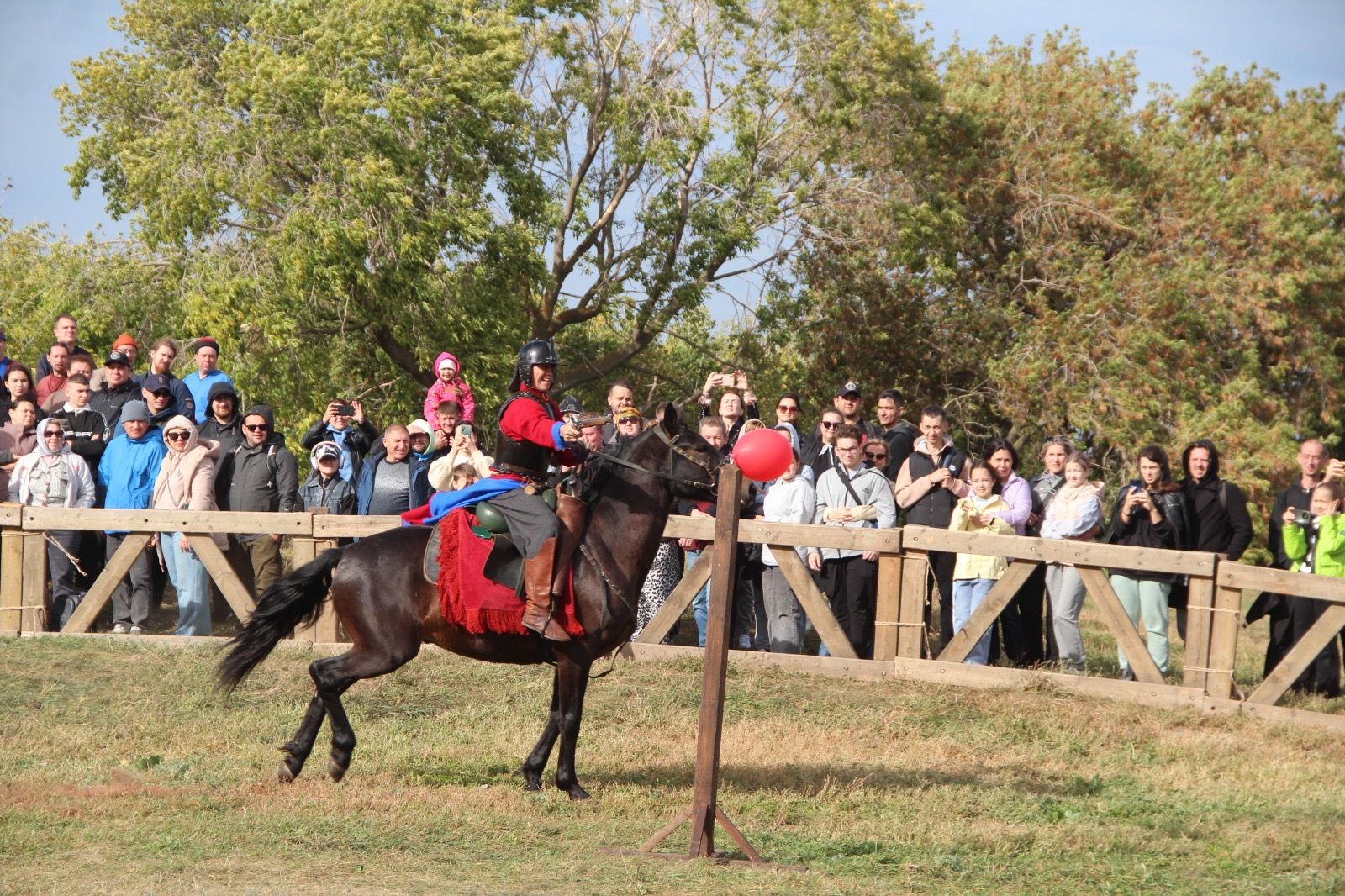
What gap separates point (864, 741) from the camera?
33.9ft

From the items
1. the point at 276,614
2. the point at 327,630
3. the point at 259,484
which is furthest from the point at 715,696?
the point at 259,484

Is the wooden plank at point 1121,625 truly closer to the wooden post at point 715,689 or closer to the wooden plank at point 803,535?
the wooden plank at point 803,535

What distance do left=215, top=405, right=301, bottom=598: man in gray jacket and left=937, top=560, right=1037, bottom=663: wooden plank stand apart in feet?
19.4

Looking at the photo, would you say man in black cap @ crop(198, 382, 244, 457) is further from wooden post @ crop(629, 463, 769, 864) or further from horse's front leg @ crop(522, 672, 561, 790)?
wooden post @ crop(629, 463, 769, 864)

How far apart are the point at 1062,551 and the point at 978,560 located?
877 mm

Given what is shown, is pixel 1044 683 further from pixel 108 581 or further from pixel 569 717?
pixel 108 581

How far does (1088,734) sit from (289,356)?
13214 millimetres

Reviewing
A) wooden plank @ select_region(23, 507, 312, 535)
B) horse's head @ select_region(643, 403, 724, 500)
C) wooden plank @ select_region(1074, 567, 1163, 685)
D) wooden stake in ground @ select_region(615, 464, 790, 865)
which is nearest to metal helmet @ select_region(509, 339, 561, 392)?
horse's head @ select_region(643, 403, 724, 500)

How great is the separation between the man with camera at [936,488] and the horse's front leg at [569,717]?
4.53m

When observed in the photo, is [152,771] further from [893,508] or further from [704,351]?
[704,351]

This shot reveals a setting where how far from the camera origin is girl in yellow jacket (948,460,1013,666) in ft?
39.8

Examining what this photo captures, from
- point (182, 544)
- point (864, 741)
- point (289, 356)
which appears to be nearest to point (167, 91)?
point (289, 356)

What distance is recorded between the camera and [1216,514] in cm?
1219

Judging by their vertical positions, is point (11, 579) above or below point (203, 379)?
below
